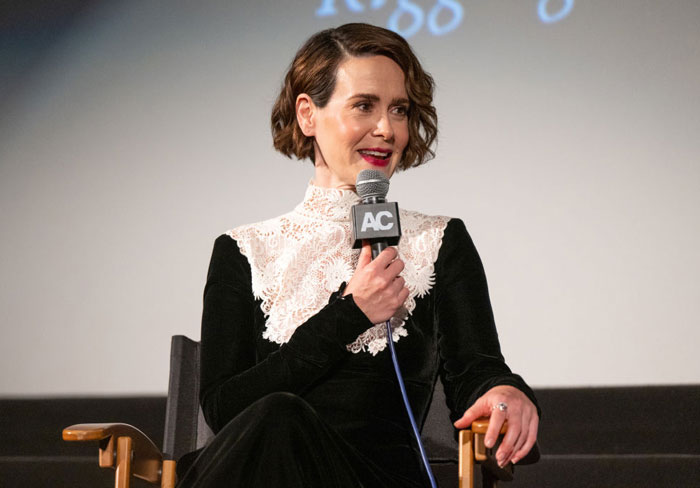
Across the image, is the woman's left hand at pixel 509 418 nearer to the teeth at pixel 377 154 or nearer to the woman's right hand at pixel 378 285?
the woman's right hand at pixel 378 285

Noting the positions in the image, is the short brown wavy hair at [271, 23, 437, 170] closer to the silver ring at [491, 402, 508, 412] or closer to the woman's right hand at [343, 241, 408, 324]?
the woman's right hand at [343, 241, 408, 324]

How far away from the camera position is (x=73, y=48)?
317cm

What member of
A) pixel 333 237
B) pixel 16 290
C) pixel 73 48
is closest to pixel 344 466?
A: pixel 333 237

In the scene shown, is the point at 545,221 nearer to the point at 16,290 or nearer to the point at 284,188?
the point at 284,188

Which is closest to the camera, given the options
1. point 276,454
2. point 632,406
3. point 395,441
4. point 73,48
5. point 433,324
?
point 276,454

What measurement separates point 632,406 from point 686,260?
51 cm

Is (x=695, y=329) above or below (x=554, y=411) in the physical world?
above

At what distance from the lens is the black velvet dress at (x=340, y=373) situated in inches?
46.4

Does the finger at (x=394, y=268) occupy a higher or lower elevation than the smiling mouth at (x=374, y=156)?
lower

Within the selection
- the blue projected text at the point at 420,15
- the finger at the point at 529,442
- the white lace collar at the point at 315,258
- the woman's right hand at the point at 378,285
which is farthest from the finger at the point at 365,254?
the blue projected text at the point at 420,15

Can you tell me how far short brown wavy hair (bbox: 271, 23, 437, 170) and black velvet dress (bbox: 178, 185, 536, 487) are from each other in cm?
24

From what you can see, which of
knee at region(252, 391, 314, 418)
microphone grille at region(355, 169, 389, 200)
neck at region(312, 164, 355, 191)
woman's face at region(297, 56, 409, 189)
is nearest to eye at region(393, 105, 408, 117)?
woman's face at region(297, 56, 409, 189)

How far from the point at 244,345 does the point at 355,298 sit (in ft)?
1.12

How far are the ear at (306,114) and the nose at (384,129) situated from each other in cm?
18
